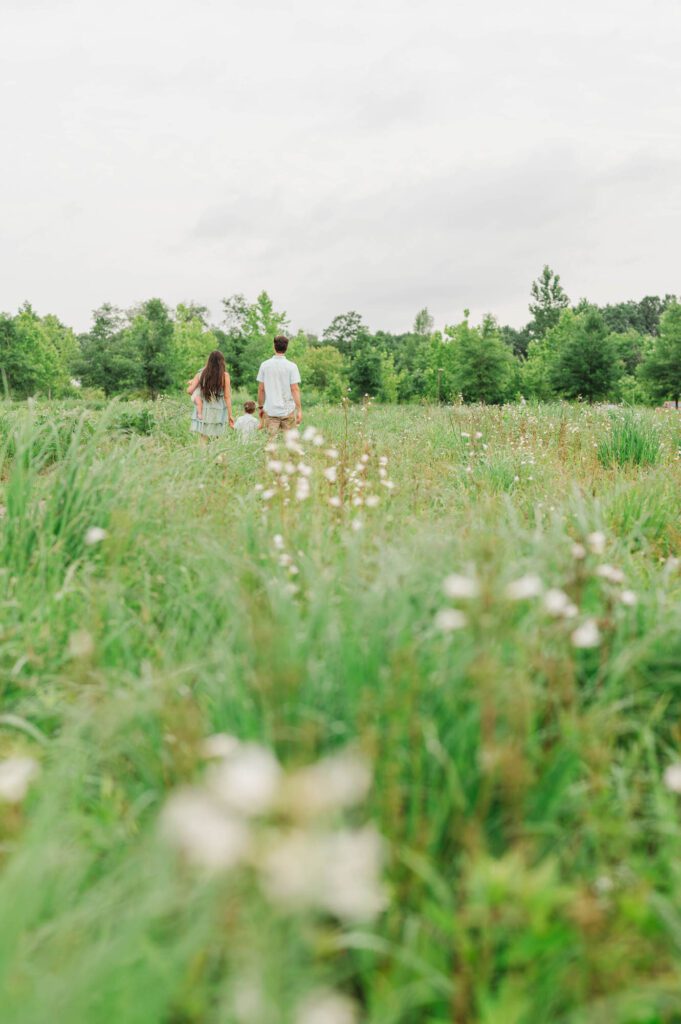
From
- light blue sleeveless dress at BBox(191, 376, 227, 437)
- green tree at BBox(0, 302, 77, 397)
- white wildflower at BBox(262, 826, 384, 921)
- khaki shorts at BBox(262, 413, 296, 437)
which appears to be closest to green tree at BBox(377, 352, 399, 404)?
green tree at BBox(0, 302, 77, 397)

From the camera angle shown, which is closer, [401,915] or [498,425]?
[401,915]

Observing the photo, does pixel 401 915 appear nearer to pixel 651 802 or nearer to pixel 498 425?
pixel 651 802

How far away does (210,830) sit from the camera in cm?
90

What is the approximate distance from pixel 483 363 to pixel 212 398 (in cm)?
2646

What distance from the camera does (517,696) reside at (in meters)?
1.81

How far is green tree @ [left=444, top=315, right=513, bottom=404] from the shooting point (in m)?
33.6

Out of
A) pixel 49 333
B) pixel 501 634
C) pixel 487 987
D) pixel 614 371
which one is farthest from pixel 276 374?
pixel 49 333

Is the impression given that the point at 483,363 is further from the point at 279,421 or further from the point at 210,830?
the point at 210,830

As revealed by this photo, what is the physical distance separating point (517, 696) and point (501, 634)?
0.28m

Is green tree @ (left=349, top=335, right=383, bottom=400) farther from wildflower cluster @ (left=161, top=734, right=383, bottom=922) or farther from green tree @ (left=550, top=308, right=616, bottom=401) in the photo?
wildflower cluster @ (left=161, top=734, right=383, bottom=922)

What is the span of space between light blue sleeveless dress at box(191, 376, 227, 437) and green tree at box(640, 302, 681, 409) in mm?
31279

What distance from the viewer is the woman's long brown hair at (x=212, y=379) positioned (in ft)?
30.7

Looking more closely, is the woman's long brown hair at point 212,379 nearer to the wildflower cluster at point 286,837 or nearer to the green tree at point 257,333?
the wildflower cluster at point 286,837

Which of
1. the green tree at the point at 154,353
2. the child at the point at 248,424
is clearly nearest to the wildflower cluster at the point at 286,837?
the child at the point at 248,424
